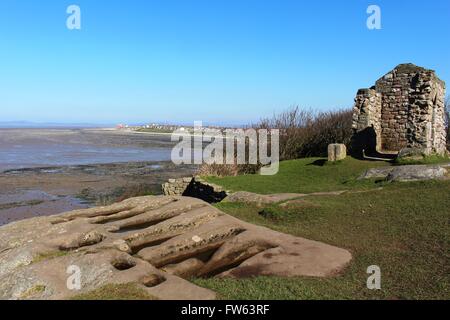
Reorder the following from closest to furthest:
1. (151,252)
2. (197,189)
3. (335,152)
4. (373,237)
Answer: (151,252), (373,237), (335,152), (197,189)

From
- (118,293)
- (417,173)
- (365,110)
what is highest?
(365,110)

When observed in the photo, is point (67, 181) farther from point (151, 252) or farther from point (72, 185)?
point (151, 252)

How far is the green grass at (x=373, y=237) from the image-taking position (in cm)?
567

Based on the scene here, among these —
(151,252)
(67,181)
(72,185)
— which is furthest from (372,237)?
(67,181)

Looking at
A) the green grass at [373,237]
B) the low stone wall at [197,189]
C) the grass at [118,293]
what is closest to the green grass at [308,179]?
the low stone wall at [197,189]

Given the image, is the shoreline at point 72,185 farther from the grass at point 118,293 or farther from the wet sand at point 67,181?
the grass at point 118,293

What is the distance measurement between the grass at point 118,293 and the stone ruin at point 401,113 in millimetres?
16493

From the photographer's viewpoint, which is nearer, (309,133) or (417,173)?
(417,173)

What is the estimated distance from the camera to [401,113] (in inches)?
844

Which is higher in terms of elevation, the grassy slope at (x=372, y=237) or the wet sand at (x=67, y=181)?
the grassy slope at (x=372, y=237)

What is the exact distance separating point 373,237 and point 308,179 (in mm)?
8462

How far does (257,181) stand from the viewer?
16.8 metres
